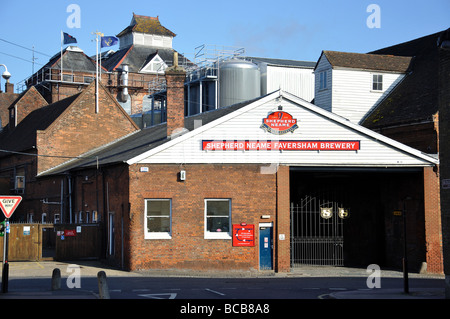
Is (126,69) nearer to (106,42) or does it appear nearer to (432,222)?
(106,42)

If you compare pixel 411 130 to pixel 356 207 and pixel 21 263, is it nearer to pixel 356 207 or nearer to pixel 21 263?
pixel 356 207

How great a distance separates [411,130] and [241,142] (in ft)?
32.8

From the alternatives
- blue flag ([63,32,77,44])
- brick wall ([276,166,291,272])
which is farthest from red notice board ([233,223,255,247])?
blue flag ([63,32,77,44])

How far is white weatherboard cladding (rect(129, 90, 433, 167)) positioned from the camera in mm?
27969

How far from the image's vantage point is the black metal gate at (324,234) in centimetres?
3155

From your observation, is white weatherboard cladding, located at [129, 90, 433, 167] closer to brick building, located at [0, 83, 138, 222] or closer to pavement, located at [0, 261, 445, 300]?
pavement, located at [0, 261, 445, 300]

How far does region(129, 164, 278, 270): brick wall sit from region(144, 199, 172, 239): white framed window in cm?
30

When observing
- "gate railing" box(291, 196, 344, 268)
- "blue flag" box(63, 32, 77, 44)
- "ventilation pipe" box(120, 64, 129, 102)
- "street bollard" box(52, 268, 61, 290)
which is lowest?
"street bollard" box(52, 268, 61, 290)

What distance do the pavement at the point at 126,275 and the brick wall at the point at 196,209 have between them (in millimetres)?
545

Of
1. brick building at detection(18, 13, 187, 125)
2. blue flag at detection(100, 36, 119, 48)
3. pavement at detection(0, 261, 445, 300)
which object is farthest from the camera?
brick building at detection(18, 13, 187, 125)

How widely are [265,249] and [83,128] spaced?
20682 millimetres

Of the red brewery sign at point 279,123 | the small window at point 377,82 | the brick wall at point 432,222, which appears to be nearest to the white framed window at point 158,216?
the red brewery sign at point 279,123

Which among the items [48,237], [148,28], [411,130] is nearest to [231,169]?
[411,130]

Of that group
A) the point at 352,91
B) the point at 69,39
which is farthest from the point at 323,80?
the point at 69,39
